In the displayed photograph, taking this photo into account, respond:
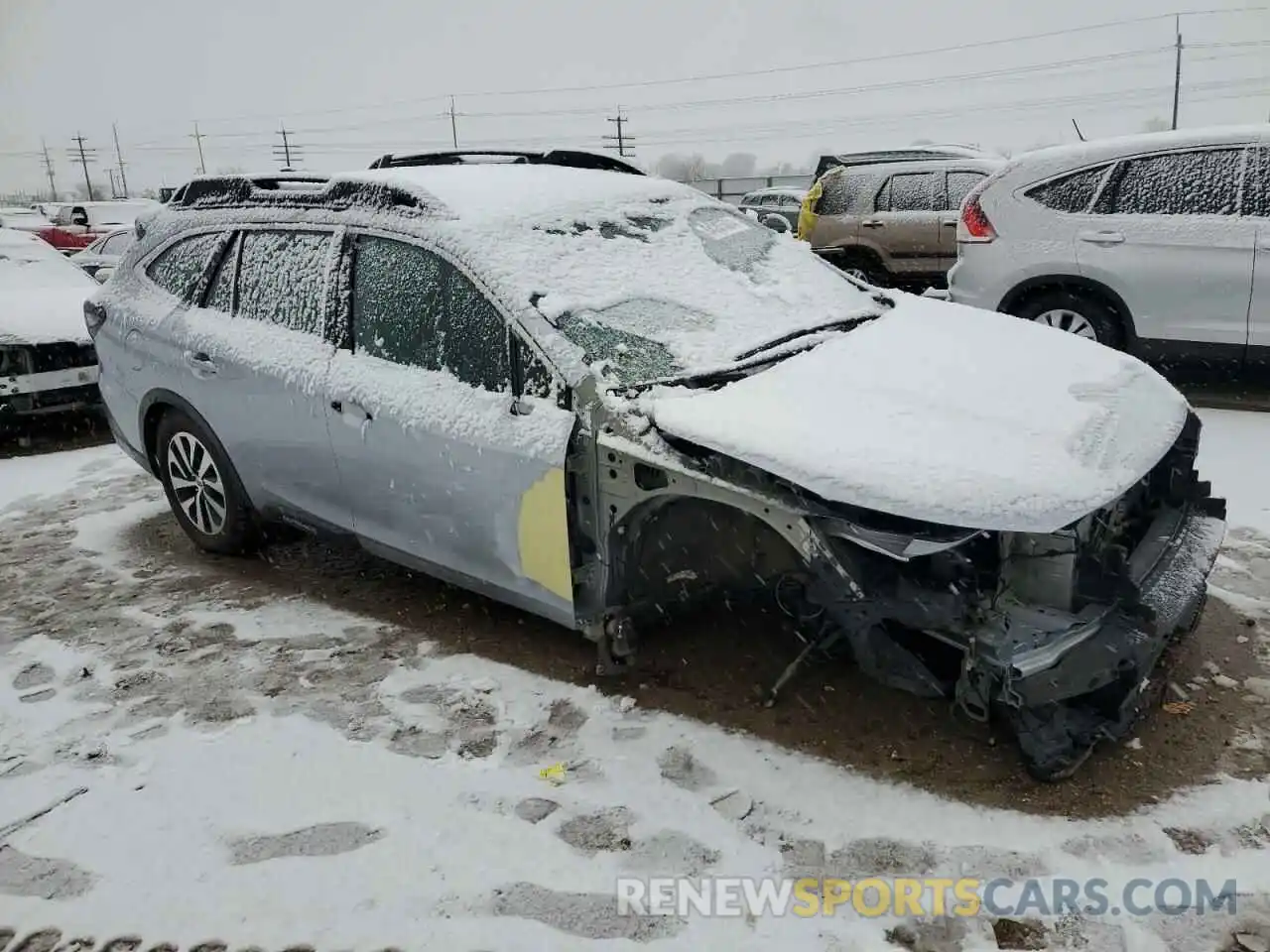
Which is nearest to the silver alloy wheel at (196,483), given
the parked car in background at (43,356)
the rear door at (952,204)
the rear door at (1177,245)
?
the parked car in background at (43,356)

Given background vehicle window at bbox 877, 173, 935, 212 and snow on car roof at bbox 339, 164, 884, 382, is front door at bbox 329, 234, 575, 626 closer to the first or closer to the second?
snow on car roof at bbox 339, 164, 884, 382

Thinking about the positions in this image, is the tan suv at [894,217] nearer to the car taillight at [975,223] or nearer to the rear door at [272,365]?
the car taillight at [975,223]

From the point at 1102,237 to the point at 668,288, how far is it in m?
4.32

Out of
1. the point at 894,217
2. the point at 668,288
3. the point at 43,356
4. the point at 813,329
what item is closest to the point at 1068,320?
the point at 894,217

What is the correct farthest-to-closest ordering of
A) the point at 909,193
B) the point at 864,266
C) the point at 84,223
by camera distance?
the point at 84,223 < the point at 864,266 < the point at 909,193

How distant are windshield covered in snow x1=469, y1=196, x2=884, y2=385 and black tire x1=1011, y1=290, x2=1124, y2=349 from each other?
10.7ft

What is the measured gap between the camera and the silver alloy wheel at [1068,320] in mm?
6941

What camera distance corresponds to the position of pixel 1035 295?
23.4 feet

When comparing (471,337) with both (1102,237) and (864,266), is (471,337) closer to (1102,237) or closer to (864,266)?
(1102,237)

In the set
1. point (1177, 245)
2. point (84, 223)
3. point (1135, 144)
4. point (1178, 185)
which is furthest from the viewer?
point (84, 223)

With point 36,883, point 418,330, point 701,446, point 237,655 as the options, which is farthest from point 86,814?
point 701,446

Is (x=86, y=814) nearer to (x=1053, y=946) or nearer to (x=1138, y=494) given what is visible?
(x=1053, y=946)

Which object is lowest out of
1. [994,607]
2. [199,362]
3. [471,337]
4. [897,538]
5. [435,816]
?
[435,816]

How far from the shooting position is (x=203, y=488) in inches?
184
